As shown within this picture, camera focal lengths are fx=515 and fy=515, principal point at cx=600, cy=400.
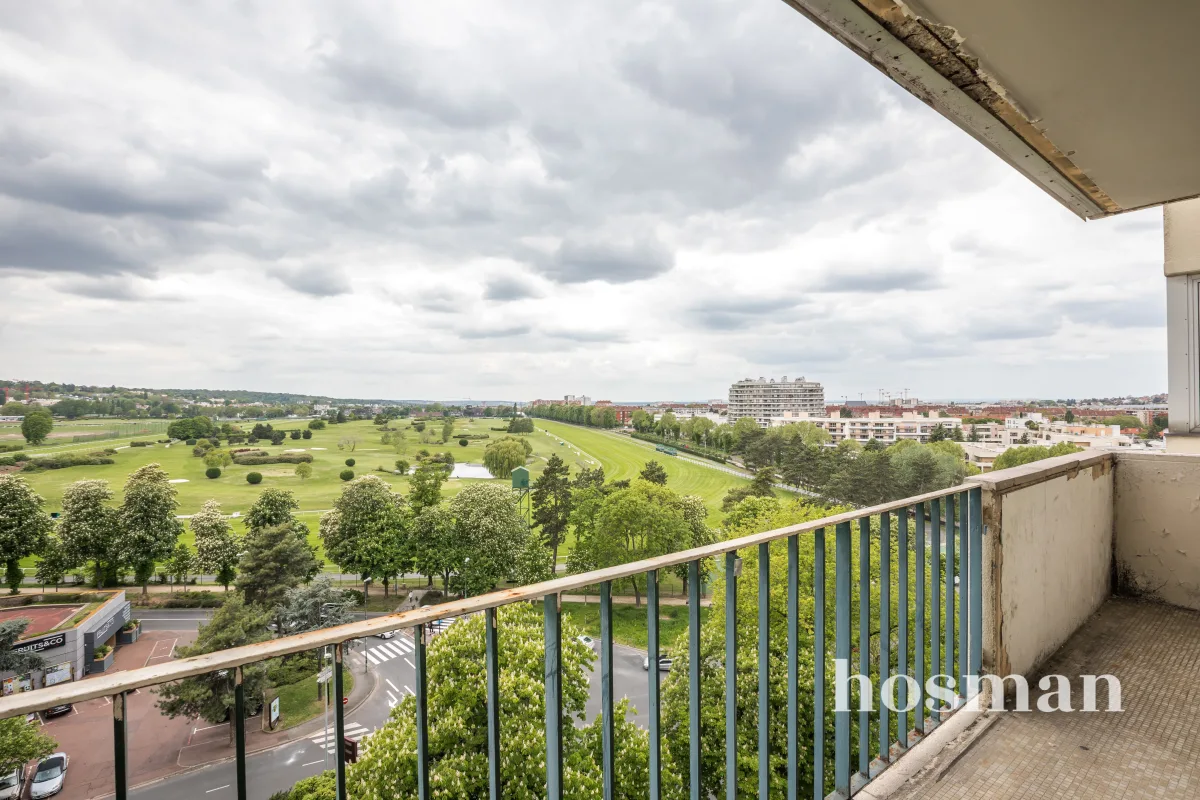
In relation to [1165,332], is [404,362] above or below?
above

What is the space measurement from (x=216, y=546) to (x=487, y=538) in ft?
43.6

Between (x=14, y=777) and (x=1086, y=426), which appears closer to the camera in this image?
(x=14, y=777)

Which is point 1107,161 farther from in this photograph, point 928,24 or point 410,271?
point 410,271

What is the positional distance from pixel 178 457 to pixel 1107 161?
41575mm

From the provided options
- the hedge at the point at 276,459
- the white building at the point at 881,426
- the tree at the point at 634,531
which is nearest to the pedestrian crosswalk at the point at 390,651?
the tree at the point at 634,531

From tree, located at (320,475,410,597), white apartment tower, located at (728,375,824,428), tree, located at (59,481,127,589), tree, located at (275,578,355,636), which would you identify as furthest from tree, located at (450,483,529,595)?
white apartment tower, located at (728,375,824,428)

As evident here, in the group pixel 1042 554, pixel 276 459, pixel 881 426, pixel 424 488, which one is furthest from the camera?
pixel 881 426

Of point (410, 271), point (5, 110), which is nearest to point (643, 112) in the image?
point (410, 271)

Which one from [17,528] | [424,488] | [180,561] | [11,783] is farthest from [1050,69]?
[17,528]

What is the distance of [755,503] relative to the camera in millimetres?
21688

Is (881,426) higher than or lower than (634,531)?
higher

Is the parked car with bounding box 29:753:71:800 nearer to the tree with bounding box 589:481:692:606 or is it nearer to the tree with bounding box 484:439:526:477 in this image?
the tree with bounding box 589:481:692:606

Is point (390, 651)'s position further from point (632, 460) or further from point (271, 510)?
point (632, 460)

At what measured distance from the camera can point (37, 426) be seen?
27078mm
